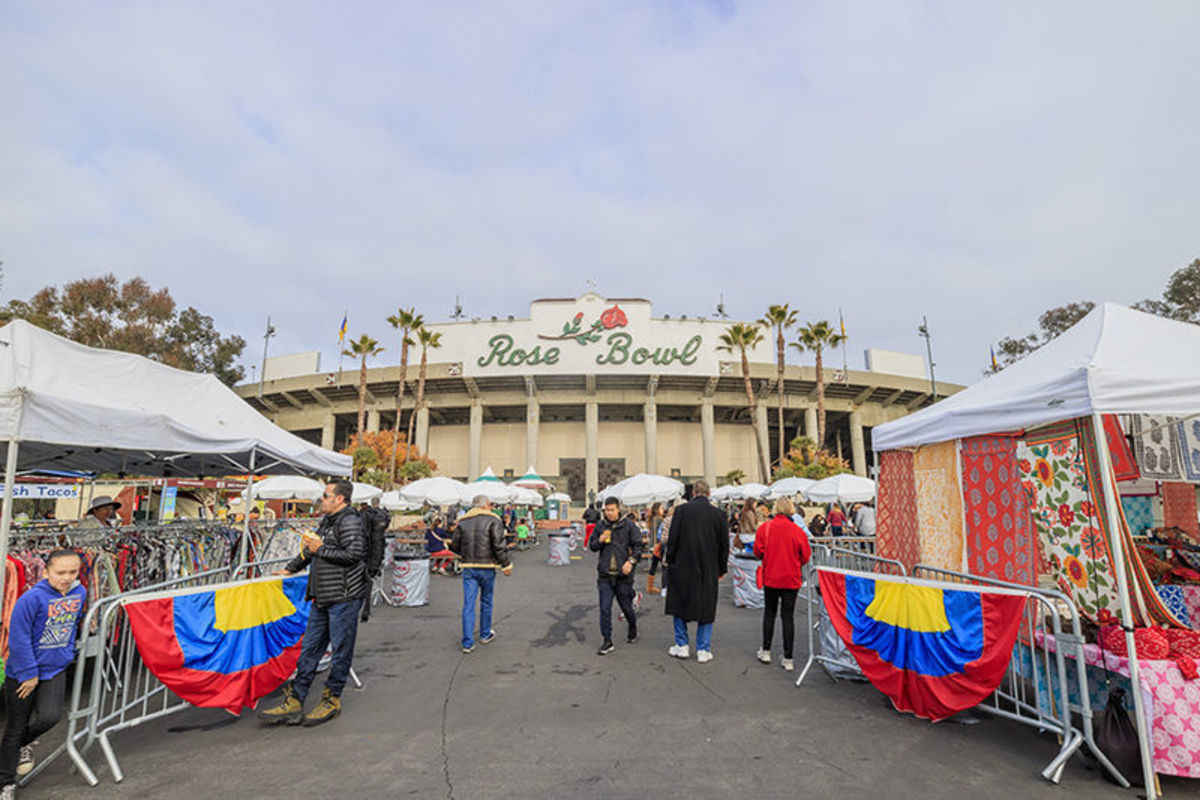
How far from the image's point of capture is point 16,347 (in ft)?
16.1

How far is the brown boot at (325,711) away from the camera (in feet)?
15.0

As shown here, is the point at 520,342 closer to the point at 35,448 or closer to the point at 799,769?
the point at 35,448

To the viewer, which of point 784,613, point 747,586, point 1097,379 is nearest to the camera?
point 1097,379

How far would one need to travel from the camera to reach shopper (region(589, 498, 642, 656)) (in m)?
6.96

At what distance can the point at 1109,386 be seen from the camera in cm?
395

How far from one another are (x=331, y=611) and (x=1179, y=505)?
9969mm

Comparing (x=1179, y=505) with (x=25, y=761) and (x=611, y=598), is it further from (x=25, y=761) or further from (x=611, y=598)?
(x=25, y=761)

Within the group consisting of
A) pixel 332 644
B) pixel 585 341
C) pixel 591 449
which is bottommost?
pixel 332 644

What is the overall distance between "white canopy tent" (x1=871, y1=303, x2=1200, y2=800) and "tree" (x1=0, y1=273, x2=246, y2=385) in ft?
124

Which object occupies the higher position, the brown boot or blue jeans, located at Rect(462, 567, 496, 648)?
blue jeans, located at Rect(462, 567, 496, 648)

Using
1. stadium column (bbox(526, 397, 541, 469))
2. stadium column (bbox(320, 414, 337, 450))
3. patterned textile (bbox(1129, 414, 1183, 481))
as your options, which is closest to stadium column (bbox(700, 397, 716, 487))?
stadium column (bbox(526, 397, 541, 469))

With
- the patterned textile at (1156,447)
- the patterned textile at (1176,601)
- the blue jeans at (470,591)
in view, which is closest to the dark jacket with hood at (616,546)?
the blue jeans at (470,591)

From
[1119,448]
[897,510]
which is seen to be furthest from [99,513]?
[1119,448]

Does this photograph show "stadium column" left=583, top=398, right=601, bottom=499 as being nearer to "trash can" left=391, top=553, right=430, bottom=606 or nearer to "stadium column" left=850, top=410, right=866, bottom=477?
"stadium column" left=850, top=410, right=866, bottom=477
